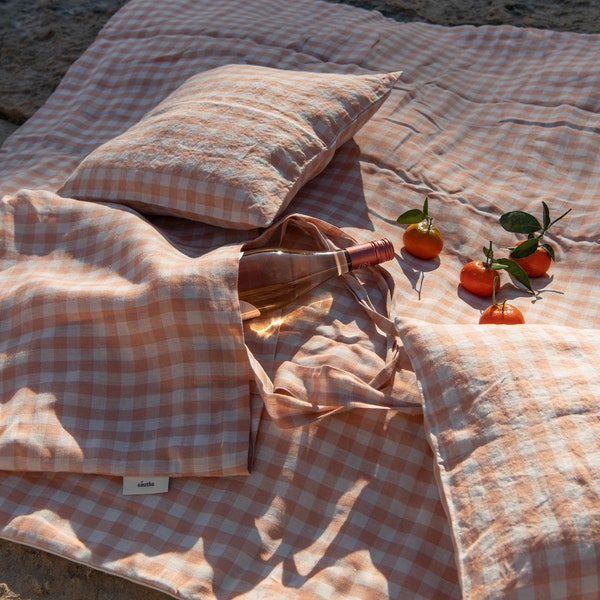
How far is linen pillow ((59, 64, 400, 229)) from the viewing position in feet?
→ 4.68

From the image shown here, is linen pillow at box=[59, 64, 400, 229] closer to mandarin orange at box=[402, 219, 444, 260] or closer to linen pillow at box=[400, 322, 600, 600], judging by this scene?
mandarin orange at box=[402, 219, 444, 260]

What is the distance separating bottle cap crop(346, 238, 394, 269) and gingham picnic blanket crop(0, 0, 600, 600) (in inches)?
2.0

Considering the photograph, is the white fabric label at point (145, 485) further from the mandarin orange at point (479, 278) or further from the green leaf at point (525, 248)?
the green leaf at point (525, 248)

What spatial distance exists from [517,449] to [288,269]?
56 centimetres

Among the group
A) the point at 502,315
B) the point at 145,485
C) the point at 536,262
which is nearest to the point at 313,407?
the point at 145,485

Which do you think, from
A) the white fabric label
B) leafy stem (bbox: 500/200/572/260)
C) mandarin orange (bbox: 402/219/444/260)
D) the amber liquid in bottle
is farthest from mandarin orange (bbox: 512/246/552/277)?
the white fabric label

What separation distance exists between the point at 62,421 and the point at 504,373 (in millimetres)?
675

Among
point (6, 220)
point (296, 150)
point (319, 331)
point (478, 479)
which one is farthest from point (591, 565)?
point (6, 220)

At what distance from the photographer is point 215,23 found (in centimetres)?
225

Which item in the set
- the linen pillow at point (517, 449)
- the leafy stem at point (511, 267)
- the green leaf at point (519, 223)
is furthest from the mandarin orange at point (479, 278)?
the linen pillow at point (517, 449)

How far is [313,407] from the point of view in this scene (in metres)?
1.12

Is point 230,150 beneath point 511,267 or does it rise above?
above

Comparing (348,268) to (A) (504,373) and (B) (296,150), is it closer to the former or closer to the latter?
(B) (296,150)

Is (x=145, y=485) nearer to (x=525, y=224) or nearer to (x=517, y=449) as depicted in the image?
(x=517, y=449)
